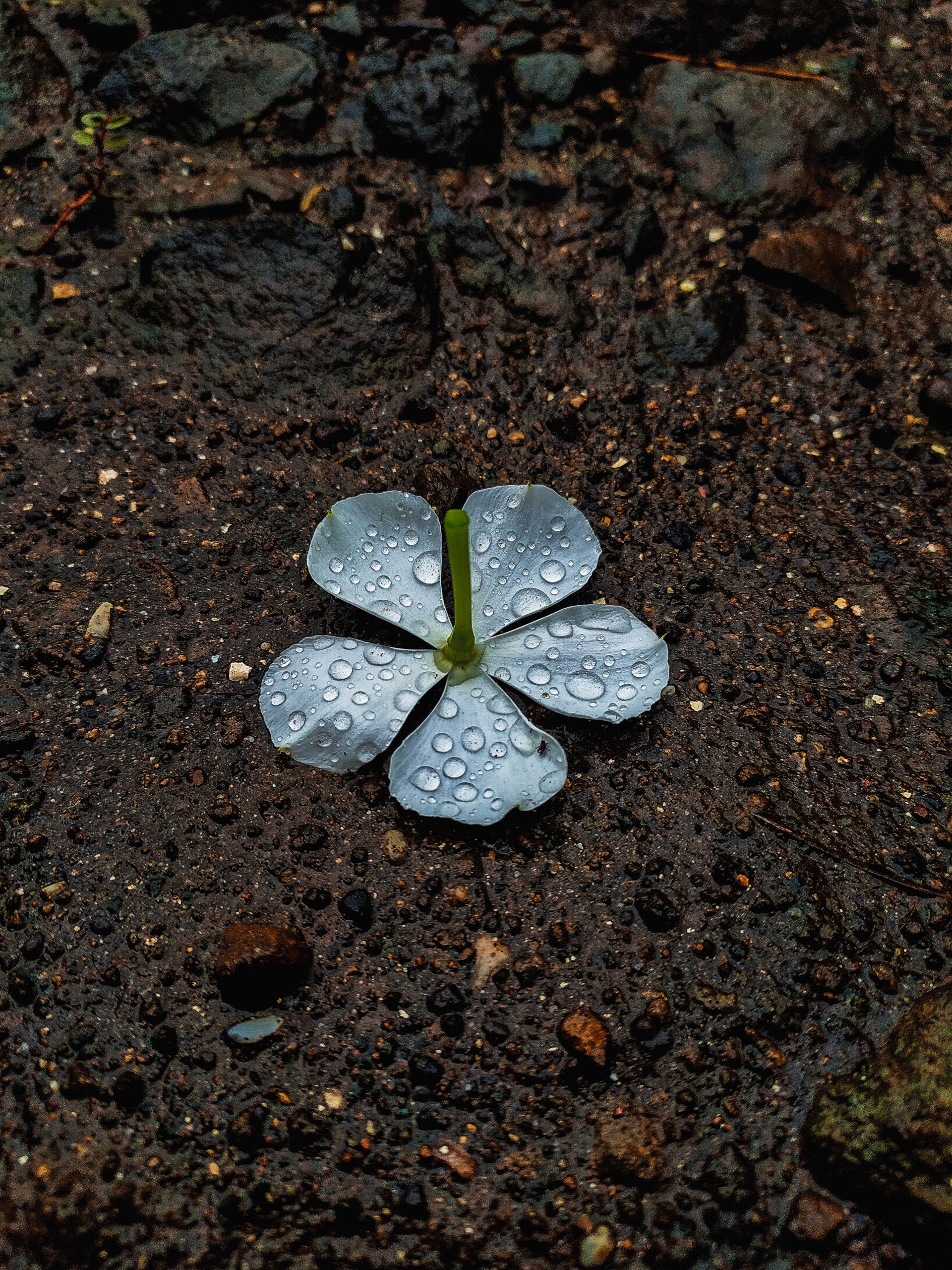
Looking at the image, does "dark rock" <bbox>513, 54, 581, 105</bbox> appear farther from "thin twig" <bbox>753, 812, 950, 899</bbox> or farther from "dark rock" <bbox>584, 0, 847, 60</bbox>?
"thin twig" <bbox>753, 812, 950, 899</bbox>

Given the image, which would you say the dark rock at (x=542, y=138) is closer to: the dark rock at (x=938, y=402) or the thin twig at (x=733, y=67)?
the thin twig at (x=733, y=67)

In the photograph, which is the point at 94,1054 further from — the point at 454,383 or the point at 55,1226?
the point at 454,383

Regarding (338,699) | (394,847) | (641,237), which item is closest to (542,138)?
(641,237)

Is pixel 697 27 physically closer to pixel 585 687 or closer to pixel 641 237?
pixel 641 237

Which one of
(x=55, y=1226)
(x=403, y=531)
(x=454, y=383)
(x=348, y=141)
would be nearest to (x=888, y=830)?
(x=403, y=531)

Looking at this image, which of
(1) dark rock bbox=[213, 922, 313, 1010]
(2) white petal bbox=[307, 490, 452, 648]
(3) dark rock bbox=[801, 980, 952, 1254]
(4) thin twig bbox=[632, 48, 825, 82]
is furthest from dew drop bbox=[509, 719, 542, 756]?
(4) thin twig bbox=[632, 48, 825, 82]

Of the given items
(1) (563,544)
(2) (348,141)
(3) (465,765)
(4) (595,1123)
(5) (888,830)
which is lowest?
(4) (595,1123)

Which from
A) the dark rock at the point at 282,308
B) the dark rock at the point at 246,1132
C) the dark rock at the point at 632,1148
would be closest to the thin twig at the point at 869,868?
the dark rock at the point at 632,1148
